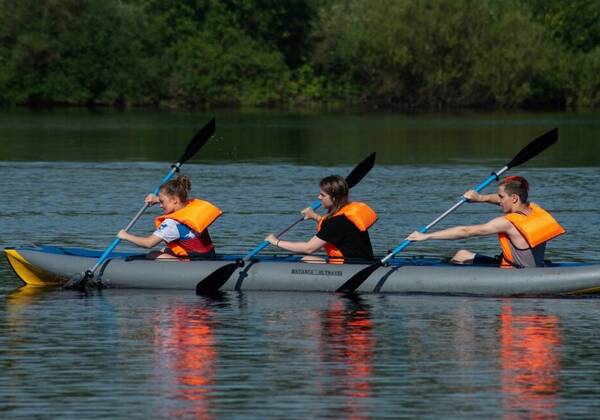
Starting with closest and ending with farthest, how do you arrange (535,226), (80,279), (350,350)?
(350,350)
(535,226)
(80,279)

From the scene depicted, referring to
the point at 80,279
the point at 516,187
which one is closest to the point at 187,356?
the point at 80,279

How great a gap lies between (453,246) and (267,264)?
15.9 feet

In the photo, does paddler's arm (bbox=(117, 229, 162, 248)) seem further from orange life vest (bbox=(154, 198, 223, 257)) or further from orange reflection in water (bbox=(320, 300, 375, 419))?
orange reflection in water (bbox=(320, 300, 375, 419))

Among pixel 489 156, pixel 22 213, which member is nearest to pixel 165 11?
pixel 489 156

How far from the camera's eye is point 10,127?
179 feet

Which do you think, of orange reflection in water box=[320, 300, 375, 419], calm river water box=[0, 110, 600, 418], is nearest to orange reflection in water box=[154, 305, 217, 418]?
calm river water box=[0, 110, 600, 418]

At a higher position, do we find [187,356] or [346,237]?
[346,237]

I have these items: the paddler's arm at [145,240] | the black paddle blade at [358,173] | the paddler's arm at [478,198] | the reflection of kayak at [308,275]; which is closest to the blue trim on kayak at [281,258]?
the reflection of kayak at [308,275]

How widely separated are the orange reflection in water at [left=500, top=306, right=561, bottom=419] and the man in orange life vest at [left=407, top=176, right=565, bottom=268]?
809mm

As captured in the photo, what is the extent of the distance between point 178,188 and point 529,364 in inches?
196

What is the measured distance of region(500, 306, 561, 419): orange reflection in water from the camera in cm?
1077

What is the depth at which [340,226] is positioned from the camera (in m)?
15.9

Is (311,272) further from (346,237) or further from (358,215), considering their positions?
(358,215)

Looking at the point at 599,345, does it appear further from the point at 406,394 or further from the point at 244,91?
the point at 244,91
